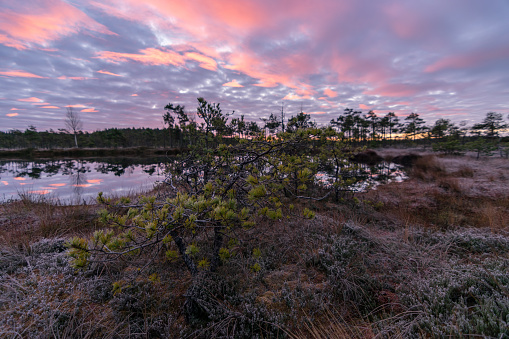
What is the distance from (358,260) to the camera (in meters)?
3.44

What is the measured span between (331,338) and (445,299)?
4.98 feet

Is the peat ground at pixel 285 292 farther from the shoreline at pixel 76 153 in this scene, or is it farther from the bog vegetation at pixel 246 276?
the shoreline at pixel 76 153

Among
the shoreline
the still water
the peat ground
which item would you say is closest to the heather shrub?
the peat ground

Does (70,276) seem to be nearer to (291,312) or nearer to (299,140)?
(291,312)

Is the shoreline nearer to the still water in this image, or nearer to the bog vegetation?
the still water

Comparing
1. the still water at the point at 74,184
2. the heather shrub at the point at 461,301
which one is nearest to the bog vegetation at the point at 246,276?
the heather shrub at the point at 461,301

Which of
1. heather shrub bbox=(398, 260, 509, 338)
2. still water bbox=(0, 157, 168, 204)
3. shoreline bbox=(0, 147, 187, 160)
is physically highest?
shoreline bbox=(0, 147, 187, 160)

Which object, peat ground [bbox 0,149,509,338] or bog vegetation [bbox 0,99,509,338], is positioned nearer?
bog vegetation [bbox 0,99,509,338]

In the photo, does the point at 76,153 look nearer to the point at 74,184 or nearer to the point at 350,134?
the point at 74,184

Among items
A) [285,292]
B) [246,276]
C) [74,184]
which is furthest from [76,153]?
[285,292]

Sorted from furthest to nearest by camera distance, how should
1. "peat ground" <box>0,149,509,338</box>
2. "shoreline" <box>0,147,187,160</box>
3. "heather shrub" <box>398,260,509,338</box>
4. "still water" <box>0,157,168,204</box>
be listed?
"shoreline" <box>0,147,187,160</box>, "still water" <box>0,157,168,204</box>, "peat ground" <box>0,149,509,338</box>, "heather shrub" <box>398,260,509,338</box>

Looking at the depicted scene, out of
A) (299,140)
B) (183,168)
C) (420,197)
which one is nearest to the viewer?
(299,140)

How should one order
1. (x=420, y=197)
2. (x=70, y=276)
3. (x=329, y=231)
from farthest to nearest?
(x=420, y=197) < (x=329, y=231) < (x=70, y=276)

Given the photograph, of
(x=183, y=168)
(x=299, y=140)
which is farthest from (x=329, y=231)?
(x=183, y=168)
